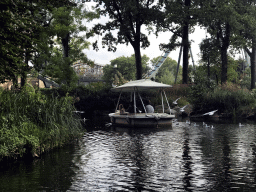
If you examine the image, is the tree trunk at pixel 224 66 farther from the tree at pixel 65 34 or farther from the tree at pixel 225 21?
the tree at pixel 65 34

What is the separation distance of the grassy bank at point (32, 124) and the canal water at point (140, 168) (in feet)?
1.57

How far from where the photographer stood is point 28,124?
39.5ft

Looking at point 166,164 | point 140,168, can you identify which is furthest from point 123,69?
point 140,168

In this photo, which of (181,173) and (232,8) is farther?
(232,8)

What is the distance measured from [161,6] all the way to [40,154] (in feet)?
107

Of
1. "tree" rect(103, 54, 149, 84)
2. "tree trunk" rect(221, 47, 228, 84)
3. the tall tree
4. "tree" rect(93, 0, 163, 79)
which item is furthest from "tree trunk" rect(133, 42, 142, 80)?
"tree" rect(103, 54, 149, 84)

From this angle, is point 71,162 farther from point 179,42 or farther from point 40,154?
point 179,42

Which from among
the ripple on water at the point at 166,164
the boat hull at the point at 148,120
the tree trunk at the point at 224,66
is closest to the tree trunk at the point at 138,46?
the tree trunk at the point at 224,66

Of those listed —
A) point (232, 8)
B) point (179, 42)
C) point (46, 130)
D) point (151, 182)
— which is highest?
point (232, 8)

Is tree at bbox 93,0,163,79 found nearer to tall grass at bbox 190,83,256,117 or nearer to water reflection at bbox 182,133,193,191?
tall grass at bbox 190,83,256,117

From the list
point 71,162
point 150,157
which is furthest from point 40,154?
point 150,157

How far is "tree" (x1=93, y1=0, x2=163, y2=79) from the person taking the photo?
38875mm

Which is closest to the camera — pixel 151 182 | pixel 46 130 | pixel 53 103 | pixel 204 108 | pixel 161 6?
pixel 151 182

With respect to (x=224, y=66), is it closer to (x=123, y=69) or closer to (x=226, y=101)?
(x=226, y=101)
